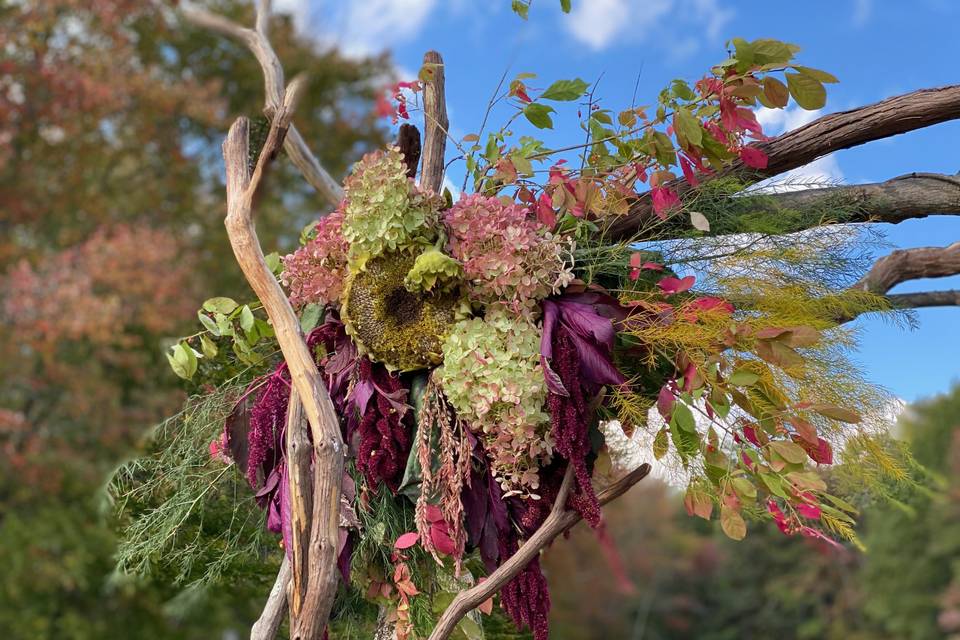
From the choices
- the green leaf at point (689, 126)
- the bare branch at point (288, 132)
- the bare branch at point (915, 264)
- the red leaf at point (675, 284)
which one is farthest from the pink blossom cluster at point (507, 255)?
the bare branch at point (915, 264)

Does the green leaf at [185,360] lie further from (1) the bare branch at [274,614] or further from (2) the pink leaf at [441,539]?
(2) the pink leaf at [441,539]

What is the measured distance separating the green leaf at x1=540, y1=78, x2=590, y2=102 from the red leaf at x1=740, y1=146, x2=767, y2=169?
0.26 metres

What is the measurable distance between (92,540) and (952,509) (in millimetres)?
5434

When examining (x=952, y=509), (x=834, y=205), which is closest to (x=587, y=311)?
(x=834, y=205)

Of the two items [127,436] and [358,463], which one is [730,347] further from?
[127,436]

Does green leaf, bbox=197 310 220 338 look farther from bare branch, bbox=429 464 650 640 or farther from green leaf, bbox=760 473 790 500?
green leaf, bbox=760 473 790 500

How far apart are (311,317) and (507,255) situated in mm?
382

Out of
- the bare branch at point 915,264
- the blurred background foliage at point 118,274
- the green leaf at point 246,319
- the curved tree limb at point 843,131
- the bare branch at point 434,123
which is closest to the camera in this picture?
the curved tree limb at point 843,131

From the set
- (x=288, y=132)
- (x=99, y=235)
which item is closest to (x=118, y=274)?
(x=99, y=235)

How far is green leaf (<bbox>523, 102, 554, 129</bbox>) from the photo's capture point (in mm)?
1317

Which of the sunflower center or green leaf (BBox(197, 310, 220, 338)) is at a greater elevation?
green leaf (BBox(197, 310, 220, 338))

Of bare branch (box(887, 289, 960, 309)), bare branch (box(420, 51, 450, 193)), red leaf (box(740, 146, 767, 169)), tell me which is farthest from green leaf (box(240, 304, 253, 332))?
bare branch (box(887, 289, 960, 309))

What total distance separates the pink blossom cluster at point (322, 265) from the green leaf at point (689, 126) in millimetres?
529

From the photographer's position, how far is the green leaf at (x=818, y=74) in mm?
1176
